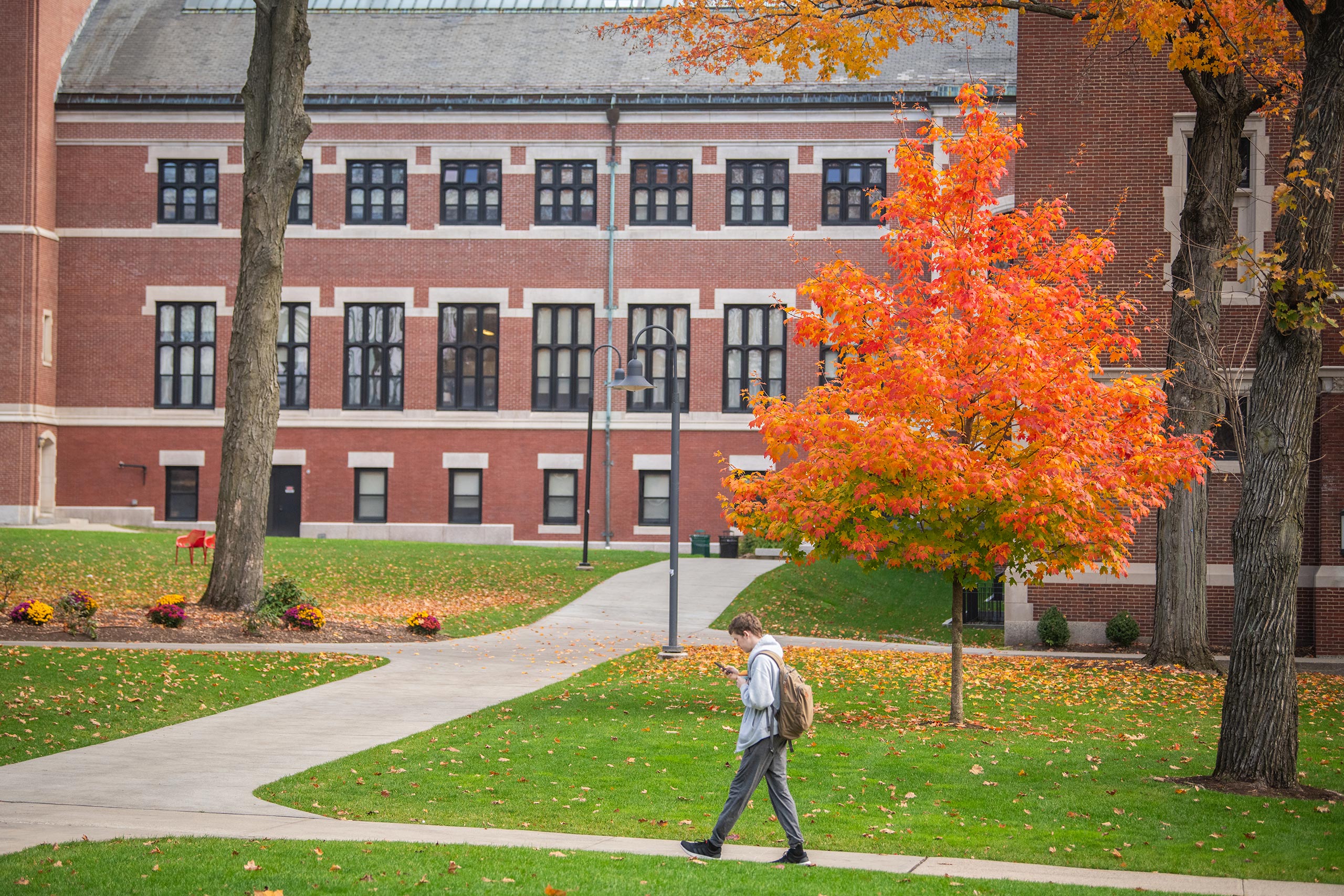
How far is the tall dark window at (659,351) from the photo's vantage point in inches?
1534

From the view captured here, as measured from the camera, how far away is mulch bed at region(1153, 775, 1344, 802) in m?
10.3

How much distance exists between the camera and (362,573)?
28.0 m

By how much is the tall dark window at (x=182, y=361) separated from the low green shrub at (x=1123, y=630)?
1127 inches

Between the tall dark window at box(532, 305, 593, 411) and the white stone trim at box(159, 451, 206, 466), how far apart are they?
1049cm

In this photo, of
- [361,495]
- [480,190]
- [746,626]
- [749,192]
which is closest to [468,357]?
[480,190]

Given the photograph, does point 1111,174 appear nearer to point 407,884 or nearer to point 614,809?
point 614,809

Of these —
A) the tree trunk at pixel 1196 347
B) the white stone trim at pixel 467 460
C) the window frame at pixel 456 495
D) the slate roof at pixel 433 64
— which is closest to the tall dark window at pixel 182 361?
the slate roof at pixel 433 64

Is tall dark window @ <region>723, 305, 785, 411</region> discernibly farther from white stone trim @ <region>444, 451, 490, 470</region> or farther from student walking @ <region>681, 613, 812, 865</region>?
student walking @ <region>681, 613, 812, 865</region>

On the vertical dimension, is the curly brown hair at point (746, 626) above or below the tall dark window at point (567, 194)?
below

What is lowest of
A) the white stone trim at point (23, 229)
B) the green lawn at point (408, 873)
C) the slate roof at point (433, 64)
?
the green lawn at point (408, 873)

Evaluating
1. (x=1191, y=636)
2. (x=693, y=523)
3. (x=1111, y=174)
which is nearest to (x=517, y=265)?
(x=693, y=523)

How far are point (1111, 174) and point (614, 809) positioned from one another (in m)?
16.8

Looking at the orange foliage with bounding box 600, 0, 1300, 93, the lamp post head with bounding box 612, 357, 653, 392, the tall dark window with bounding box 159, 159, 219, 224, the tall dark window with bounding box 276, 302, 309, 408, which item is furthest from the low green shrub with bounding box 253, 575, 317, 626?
the tall dark window with bounding box 159, 159, 219, 224

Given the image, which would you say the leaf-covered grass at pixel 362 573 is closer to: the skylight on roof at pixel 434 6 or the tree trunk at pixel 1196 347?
the tree trunk at pixel 1196 347
